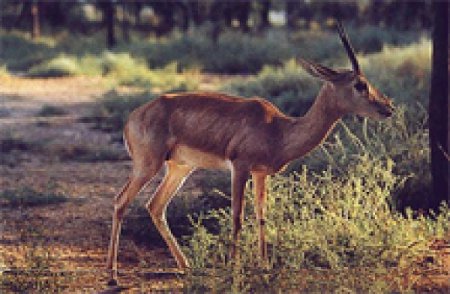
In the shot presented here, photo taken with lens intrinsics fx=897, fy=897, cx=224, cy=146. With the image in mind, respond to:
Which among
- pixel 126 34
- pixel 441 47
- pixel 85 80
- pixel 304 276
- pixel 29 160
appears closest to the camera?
pixel 304 276

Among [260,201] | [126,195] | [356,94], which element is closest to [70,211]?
[126,195]

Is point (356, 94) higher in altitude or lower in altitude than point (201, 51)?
higher

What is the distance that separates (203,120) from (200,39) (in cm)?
2425

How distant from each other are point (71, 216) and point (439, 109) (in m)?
3.90

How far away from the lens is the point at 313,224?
700 centimetres

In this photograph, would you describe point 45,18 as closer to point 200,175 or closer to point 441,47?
point 200,175

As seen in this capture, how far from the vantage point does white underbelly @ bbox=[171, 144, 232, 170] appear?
711 centimetres

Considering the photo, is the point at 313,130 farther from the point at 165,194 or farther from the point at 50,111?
the point at 50,111

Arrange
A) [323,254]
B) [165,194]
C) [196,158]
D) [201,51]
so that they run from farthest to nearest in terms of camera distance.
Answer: [201,51]
[165,194]
[196,158]
[323,254]

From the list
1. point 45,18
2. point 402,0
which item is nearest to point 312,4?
point 402,0

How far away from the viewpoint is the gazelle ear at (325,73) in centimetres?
669

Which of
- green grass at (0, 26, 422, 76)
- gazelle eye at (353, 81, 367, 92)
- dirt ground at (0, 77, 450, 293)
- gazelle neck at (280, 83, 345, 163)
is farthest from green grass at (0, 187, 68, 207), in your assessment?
green grass at (0, 26, 422, 76)

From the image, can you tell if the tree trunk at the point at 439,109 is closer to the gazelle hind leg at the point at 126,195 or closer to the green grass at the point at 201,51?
the gazelle hind leg at the point at 126,195

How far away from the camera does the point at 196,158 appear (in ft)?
23.5
